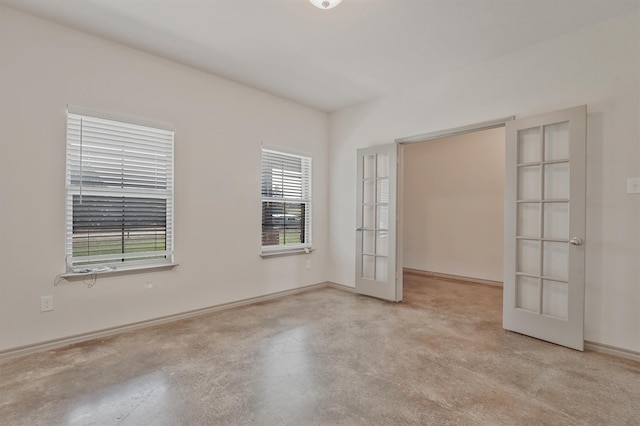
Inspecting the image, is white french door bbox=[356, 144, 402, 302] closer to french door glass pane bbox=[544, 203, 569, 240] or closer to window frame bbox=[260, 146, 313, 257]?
window frame bbox=[260, 146, 313, 257]

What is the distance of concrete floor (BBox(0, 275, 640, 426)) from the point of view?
6.06 ft

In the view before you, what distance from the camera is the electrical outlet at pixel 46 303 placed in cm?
268

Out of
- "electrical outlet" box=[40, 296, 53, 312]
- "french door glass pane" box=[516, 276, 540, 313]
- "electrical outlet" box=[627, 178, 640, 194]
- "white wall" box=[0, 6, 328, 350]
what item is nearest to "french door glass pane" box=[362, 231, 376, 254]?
"white wall" box=[0, 6, 328, 350]

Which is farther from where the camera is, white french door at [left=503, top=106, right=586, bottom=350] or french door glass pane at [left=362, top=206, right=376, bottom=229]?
french door glass pane at [left=362, top=206, right=376, bottom=229]

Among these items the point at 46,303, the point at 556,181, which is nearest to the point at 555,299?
the point at 556,181

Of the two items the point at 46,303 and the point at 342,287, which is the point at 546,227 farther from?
the point at 46,303

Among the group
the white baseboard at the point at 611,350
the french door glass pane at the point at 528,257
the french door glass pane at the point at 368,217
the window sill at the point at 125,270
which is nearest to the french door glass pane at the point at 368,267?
the french door glass pane at the point at 368,217

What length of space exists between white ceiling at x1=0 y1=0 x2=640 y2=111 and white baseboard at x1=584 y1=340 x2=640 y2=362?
2.79m

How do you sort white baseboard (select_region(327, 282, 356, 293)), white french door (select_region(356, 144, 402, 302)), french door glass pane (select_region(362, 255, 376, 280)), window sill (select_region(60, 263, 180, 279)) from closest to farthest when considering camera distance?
window sill (select_region(60, 263, 180, 279)) → white french door (select_region(356, 144, 402, 302)) → french door glass pane (select_region(362, 255, 376, 280)) → white baseboard (select_region(327, 282, 356, 293))

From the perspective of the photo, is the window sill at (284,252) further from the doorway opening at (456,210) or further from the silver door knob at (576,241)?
the silver door knob at (576,241)

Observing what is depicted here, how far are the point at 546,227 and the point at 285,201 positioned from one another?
3.10 m

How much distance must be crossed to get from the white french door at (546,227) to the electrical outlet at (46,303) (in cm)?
426

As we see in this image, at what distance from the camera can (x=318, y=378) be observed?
7.40 ft

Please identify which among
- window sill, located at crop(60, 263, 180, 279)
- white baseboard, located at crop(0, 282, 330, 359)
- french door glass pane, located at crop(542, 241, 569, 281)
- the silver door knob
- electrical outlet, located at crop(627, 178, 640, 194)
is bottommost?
white baseboard, located at crop(0, 282, 330, 359)
